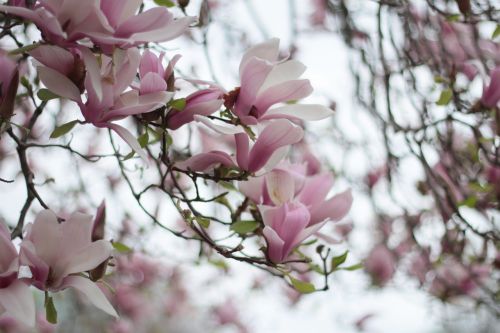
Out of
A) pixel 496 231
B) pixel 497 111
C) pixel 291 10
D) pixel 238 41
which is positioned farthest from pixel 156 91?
pixel 238 41

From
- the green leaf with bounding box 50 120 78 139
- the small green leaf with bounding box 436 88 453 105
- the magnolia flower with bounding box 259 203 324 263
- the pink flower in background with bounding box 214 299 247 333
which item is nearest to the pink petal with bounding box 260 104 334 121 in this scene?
the magnolia flower with bounding box 259 203 324 263

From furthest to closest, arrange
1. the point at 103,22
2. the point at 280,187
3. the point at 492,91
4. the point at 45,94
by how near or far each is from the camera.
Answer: the point at 492,91
the point at 280,187
the point at 45,94
the point at 103,22

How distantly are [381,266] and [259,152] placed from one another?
131 cm

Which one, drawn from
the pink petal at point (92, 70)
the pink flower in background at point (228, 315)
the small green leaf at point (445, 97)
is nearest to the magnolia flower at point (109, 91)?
the pink petal at point (92, 70)

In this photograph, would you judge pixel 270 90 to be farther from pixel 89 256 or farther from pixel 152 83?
pixel 89 256

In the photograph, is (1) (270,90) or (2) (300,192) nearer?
(1) (270,90)

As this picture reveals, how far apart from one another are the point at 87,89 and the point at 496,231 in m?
0.90

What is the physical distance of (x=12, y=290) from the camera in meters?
0.53

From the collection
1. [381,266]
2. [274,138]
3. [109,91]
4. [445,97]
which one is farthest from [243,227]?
[381,266]

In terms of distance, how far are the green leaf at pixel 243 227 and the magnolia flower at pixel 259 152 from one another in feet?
0.30

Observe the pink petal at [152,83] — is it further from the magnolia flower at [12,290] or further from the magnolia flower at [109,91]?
the magnolia flower at [12,290]

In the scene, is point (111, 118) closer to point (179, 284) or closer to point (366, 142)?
point (366, 142)

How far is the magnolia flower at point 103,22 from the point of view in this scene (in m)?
0.52

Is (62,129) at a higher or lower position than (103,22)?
lower
